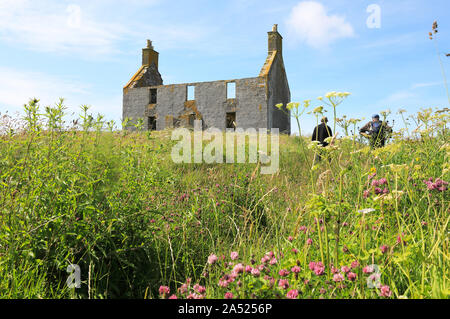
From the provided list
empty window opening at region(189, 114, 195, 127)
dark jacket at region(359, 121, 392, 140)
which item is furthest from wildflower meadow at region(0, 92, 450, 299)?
empty window opening at region(189, 114, 195, 127)

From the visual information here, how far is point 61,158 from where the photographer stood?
252 centimetres

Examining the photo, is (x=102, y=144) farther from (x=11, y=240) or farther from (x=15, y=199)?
(x=11, y=240)

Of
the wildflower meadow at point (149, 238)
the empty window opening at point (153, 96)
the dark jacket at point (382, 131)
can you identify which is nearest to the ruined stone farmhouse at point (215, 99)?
the empty window opening at point (153, 96)

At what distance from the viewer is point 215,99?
21.0 m

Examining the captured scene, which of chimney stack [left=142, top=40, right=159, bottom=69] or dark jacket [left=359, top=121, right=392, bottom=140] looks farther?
chimney stack [left=142, top=40, right=159, bottom=69]

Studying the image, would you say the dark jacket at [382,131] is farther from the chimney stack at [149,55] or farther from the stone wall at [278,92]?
the chimney stack at [149,55]

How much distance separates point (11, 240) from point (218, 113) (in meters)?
19.0

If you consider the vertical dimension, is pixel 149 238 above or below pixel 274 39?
below

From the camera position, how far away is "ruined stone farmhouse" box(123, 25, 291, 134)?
19.5 m

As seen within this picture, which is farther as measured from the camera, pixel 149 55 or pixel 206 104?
pixel 149 55

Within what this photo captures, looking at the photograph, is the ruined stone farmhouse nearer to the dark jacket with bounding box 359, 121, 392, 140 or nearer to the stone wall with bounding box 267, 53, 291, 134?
the stone wall with bounding box 267, 53, 291, 134

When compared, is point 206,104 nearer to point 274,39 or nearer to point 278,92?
point 278,92

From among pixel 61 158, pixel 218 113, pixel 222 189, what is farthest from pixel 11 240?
pixel 218 113

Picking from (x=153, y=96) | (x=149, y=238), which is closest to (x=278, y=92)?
(x=153, y=96)
